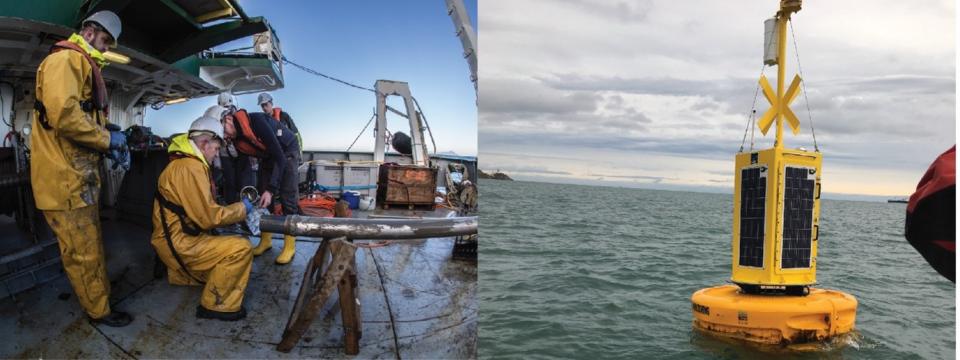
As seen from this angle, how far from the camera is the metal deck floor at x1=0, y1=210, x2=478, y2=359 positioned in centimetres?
260

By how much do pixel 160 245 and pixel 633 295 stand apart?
26.3ft

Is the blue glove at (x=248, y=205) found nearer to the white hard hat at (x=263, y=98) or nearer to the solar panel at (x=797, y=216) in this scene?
the white hard hat at (x=263, y=98)

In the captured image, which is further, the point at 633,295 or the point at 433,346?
the point at 633,295

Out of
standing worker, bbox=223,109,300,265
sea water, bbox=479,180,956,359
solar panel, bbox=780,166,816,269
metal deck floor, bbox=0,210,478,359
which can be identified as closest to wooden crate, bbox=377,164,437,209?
sea water, bbox=479,180,956,359

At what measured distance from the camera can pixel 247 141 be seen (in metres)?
4.27

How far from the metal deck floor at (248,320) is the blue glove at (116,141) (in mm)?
864

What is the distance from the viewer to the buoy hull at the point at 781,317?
6441 mm

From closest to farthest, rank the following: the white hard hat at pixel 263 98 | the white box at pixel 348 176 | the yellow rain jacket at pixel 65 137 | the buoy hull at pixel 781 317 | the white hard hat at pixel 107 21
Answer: the yellow rain jacket at pixel 65 137
the white hard hat at pixel 107 21
the white hard hat at pixel 263 98
the buoy hull at pixel 781 317
the white box at pixel 348 176

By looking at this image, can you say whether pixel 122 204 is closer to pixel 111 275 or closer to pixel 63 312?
pixel 111 275

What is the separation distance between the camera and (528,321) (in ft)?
25.1

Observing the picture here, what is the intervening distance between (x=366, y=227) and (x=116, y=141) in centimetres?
134

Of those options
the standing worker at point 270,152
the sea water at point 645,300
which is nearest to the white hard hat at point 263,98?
the standing worker at point 270,152

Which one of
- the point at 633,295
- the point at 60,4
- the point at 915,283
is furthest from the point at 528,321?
the point at 915,283

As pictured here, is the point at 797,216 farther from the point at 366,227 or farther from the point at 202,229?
the point at 202,229
